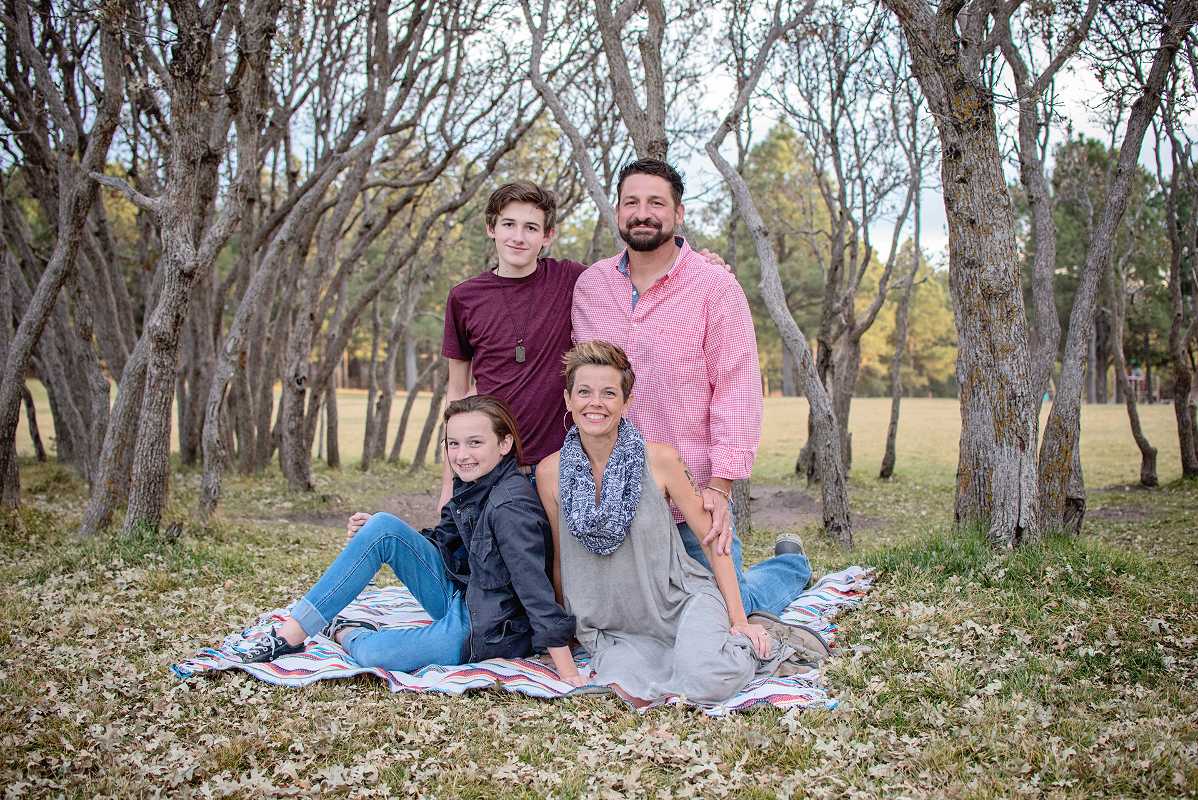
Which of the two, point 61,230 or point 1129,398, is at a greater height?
point 61,230

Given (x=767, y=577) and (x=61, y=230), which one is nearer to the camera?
(x=767, y=577)

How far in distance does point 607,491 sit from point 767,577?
141 centimetres

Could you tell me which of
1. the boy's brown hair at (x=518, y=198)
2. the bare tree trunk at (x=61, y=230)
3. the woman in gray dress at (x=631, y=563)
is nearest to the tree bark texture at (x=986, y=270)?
the woman in gray dress at (x=631, y=563)

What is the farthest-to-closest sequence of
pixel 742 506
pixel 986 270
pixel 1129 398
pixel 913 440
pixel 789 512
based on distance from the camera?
pixel 913 440 < pixel 1129 398 < pixel 789 512 < pixel 742 506 < pixel 986 270

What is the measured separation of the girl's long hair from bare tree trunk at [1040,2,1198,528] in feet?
13.1

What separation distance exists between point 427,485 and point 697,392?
10.9 m

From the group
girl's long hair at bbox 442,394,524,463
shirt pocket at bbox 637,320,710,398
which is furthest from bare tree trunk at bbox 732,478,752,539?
girl's long hair at bbox 442,394,524,463

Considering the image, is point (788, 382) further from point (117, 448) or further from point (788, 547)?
point (788, 547)

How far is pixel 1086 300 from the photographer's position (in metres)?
6.66

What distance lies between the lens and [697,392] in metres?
4.36

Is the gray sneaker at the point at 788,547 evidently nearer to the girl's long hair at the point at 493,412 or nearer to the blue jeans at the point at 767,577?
the blue jeans at the point at 767,577

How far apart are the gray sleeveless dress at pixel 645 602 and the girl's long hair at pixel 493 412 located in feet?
1.43

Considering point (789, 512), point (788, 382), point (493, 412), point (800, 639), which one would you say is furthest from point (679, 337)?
point (788, 382)

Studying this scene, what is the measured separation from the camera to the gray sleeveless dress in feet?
13.5
